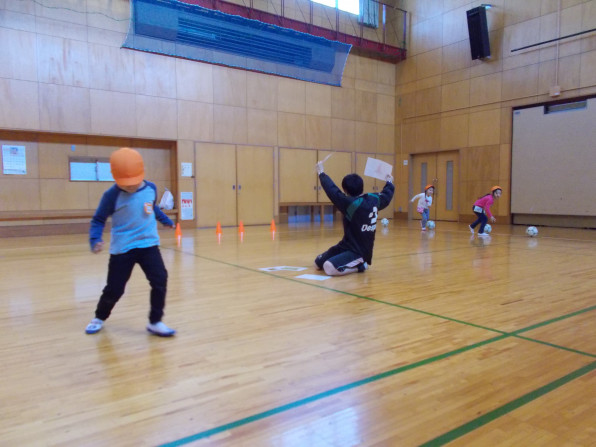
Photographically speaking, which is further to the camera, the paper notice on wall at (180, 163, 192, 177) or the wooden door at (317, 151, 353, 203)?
the wooden door at (317, 151, 353, 203)

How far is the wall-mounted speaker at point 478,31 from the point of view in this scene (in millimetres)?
11570

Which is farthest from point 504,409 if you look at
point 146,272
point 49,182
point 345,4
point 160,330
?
point 345,4

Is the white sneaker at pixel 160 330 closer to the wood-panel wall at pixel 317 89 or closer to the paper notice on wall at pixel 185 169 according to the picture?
the wood-panel wall at pixel 317 89

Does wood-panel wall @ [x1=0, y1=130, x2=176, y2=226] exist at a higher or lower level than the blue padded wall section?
lower

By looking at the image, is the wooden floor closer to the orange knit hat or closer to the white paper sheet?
the white paper sheet

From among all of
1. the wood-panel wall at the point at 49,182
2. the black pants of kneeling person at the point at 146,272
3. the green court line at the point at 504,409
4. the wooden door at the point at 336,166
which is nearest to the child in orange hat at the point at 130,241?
the black pants of kneeling person at the point at 146,272

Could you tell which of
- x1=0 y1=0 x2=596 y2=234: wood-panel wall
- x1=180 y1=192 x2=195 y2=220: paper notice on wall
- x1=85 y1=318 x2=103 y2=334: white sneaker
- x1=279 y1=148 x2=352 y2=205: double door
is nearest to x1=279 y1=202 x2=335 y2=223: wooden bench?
x1=279 y1=148 x2=352 y2=205: double door

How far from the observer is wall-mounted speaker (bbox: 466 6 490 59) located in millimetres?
11570

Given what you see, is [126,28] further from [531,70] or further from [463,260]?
[531,70]

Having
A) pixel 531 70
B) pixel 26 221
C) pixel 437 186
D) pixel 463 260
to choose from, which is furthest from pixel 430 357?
pixel 437 186

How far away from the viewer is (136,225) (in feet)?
8.98

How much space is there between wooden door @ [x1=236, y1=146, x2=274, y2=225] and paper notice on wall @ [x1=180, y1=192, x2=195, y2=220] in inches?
52.4

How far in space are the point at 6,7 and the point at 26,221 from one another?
4.24 metres

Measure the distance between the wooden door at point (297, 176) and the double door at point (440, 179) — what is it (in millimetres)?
3614
